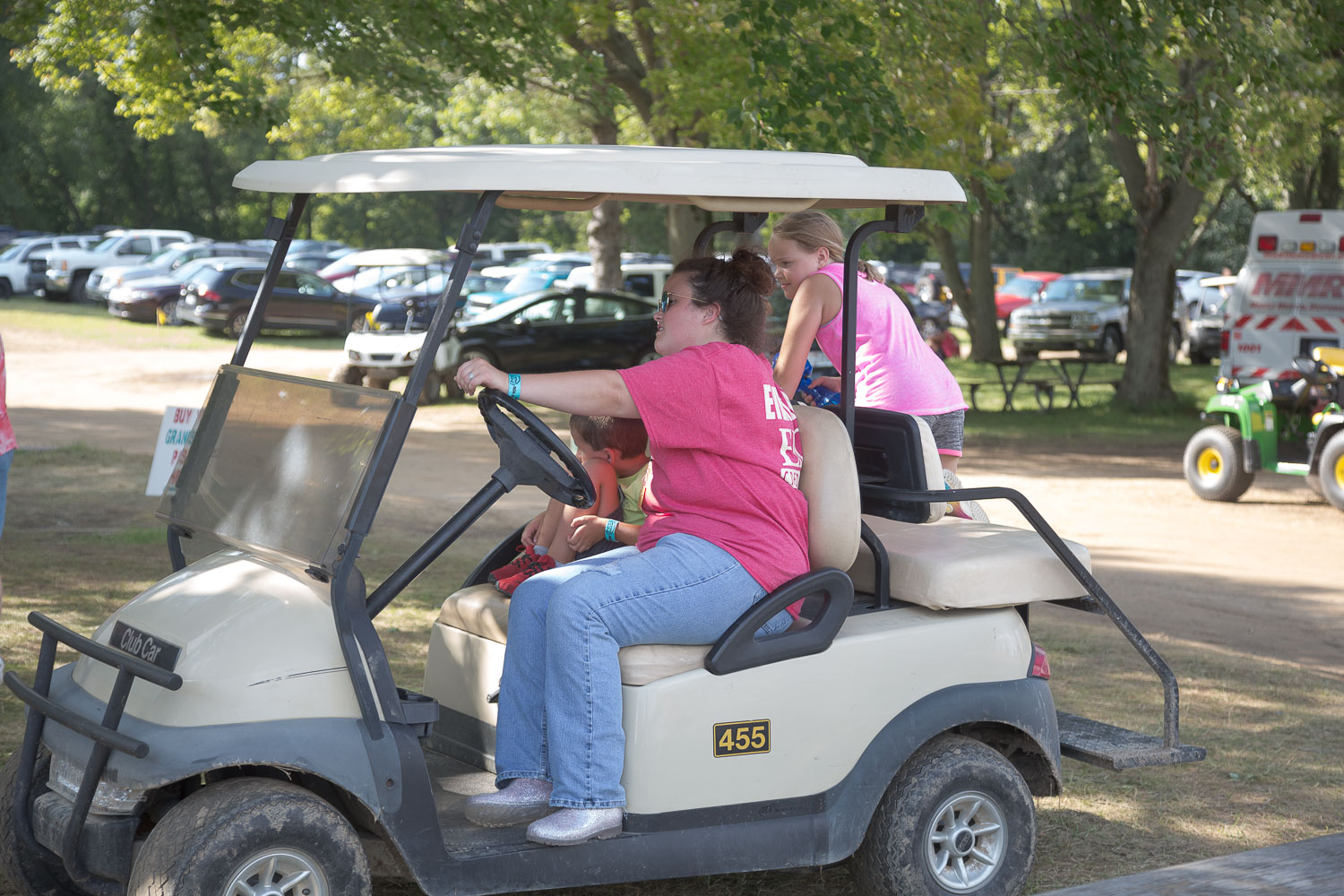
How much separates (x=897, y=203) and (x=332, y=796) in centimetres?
204

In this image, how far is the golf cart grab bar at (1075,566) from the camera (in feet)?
12.0

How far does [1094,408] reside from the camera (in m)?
18.4

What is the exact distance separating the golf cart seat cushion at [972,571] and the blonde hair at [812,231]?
95 centimetres

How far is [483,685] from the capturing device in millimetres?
3629

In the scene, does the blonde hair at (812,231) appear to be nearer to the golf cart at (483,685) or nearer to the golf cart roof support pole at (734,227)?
the golf cart roof support pole at (734,227)

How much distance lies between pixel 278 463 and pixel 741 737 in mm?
1260

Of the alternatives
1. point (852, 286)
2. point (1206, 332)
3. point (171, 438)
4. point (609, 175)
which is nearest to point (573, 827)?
point (609, 175)

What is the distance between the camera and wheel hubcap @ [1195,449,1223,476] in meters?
11.6

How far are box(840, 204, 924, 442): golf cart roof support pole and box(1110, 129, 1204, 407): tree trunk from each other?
13.2 metres

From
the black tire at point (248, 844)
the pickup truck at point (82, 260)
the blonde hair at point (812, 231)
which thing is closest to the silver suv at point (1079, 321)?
the pickup truck at point (82, 260)

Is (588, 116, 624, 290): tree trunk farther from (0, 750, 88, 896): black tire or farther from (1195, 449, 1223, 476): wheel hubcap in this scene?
(0, 750, 88, 896): black tire

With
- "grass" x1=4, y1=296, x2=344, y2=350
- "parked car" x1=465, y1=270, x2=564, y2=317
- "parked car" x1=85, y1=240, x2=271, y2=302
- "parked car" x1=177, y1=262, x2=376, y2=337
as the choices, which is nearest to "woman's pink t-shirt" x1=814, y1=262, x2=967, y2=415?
"parked car" x1=465, y1=270, x2=564, y2=317

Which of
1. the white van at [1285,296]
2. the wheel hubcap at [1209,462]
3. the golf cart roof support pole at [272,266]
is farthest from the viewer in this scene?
the white van at [1285,296]

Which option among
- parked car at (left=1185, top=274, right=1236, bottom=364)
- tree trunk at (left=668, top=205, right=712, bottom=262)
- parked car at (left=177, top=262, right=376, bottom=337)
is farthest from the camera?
parked car at (left=1185, top=274, right=1236, bottom=364)
